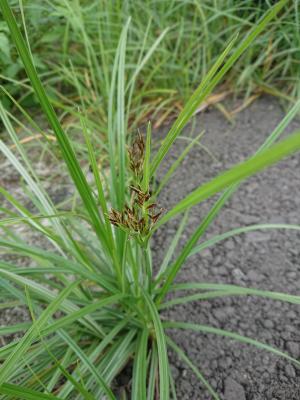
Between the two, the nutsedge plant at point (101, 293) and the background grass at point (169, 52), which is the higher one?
the background grass at point (169, 52)

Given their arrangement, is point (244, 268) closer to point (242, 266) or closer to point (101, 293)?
point (242, 266)

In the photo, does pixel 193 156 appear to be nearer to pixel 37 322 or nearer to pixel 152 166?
pixel 152 166

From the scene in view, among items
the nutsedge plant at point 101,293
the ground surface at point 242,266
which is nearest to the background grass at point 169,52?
the ground surface at point 242,266

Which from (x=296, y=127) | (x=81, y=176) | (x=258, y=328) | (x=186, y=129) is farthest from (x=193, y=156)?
(x=81, y=176)

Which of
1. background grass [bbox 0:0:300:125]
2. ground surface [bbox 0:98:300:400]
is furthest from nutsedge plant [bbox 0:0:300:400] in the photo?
background grass [bbox 0:0:300:125]

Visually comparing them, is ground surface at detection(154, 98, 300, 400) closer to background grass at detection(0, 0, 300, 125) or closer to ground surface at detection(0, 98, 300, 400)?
ground surface at detection(0, 98, 300, 400)

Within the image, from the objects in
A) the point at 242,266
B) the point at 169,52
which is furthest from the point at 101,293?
the point at 169,52

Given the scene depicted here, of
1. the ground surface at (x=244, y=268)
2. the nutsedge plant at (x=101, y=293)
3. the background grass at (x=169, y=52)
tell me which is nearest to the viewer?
the nutsedge plant at (x=101, y=293)

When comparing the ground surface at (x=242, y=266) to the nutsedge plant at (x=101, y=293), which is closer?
the nutsedge plant at (x=101, y=293)

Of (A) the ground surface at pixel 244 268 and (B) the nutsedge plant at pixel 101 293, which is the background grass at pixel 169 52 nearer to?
(A) the ground surface at pixel 244 268
